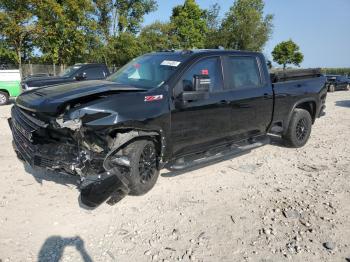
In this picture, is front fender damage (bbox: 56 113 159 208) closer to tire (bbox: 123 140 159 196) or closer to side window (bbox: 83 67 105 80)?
tire (bbox: 123 140 159 196)

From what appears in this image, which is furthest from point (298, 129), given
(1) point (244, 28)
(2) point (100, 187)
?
(1) point (244, 28)

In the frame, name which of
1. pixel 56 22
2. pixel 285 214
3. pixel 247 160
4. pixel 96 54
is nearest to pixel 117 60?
pixel 96 54

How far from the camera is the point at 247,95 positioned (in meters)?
5.99

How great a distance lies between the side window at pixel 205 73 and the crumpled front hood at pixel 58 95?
68 centimetres

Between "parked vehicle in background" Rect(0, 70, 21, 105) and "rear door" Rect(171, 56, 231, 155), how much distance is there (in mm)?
12479

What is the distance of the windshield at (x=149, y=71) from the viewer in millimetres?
5082

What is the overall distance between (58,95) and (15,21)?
2292 cm

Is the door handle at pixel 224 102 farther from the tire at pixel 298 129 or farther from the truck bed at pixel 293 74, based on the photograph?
the tire at pixel 298 129

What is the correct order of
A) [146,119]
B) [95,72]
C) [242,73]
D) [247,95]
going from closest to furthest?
1. [146,119]
2. [247,95]
3. [242,73]
4. [95,72]

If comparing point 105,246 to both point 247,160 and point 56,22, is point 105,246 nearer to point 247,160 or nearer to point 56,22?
point 247,160

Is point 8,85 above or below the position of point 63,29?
below

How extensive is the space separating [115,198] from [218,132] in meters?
1.97

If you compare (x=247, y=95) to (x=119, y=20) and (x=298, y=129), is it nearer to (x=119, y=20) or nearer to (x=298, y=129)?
(x=298, y=129)

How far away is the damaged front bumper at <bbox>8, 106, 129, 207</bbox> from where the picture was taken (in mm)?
4020
